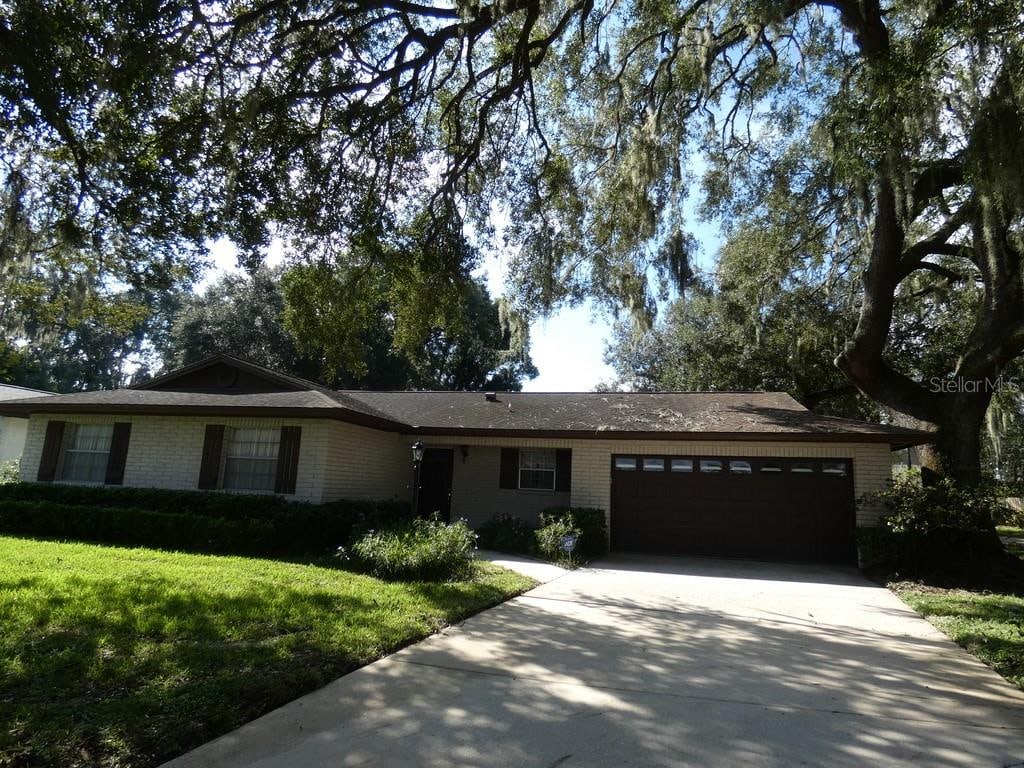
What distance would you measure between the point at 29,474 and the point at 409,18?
13.2m

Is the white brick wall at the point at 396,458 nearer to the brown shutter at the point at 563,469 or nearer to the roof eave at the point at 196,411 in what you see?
the brown shutter at the point at 563,469

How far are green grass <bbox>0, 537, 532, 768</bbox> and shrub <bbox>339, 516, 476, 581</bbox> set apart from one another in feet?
1.20

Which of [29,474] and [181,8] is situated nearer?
[181,8]

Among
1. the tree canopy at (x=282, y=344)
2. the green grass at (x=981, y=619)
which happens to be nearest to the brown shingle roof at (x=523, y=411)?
the green grass at (x=981, y=619)

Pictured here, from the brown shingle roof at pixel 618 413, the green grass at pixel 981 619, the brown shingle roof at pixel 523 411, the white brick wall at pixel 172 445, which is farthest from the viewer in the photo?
the white brick wall at pixel 172 445

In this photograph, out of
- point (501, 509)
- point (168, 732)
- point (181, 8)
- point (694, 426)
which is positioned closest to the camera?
point (168, 732)

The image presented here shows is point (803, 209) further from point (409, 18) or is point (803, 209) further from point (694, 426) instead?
point (409, 18)

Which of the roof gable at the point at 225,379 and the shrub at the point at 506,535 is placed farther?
the roof gable at the point at 225,379

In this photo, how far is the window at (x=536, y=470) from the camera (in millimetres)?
14758

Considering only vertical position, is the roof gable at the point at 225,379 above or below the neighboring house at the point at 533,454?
above

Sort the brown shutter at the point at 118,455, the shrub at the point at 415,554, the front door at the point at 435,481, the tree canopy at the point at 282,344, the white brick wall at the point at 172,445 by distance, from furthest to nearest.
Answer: the tree canopy at the point at 282,344, the front door at the point at 435,481, the brown shutter at the point at 118,455, the white brick wall at the point at 172,445, the shrub at the point at 415,554

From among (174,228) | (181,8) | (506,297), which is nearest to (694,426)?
(506,297)

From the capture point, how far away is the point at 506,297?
11445mm

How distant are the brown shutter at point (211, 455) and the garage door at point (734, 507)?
8.45 m
